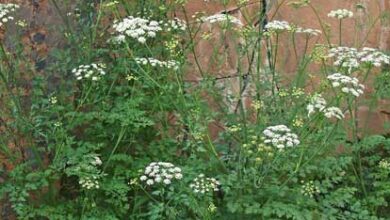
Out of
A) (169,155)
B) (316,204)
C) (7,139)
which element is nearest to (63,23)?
(7,139)

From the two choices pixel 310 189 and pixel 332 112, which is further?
pixel 310 189

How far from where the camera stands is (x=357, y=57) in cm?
318

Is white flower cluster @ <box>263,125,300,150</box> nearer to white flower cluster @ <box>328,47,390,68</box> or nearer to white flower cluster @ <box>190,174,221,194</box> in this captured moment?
white flower cluster @ <box>190,174,221,194</box>

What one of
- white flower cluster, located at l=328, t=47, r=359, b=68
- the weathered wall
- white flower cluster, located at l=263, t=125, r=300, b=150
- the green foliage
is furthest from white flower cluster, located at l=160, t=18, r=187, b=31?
white flower cluster, located at l=263, t=125, r=300, b=150

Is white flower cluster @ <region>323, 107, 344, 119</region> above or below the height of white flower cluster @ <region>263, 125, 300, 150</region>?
above

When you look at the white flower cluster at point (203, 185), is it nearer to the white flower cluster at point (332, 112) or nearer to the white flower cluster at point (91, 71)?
the white flower cluster at point (332, 112)

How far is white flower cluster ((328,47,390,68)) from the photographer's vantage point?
9.93 feet

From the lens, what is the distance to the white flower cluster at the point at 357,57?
9.93ft

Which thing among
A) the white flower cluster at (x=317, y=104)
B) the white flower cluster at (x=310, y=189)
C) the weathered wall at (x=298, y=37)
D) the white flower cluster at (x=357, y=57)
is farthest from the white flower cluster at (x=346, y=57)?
the weathered wall at (x=298, y=37)

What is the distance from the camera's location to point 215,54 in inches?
147

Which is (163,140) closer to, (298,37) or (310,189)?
(310,189)

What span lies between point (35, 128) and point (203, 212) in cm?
93

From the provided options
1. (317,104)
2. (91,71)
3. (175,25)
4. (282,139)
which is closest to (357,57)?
(317,104)

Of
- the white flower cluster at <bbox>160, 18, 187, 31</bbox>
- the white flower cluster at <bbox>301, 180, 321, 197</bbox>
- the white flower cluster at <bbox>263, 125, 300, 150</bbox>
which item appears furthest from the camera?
the white flower cluster at <bbox>160, 18, 187, 31</bbox>
